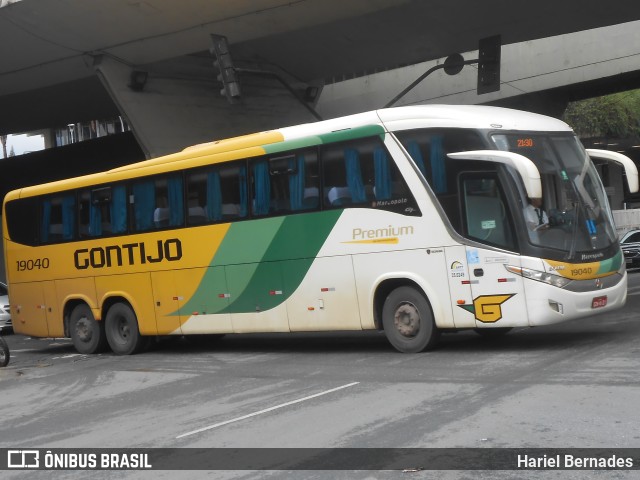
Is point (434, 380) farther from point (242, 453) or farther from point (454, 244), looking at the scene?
point (242, 453)

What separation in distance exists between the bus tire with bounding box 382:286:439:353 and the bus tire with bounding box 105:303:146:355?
6.11 meters

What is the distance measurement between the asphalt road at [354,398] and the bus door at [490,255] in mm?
613

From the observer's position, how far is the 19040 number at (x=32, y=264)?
19.7m

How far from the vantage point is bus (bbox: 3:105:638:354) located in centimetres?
1272

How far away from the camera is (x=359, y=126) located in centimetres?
→ 1414

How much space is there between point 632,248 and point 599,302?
24615 mm

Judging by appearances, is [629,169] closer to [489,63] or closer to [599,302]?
[599,302]

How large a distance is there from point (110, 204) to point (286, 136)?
15.5 ft

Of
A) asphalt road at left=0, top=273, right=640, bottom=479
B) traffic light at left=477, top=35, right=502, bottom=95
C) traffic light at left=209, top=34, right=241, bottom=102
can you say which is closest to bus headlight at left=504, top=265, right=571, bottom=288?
asphalt road at left=0, top=273, right=640, bottom=479

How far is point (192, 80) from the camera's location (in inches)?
1204

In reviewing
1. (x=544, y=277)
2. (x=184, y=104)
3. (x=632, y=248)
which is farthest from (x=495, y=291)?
(x=632, y=248)

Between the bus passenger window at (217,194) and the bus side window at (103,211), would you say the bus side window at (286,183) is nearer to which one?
the bus passenger window at (217,194)

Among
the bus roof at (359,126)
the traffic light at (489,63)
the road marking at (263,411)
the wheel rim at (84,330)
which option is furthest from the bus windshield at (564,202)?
the wheel rim at (84,330)

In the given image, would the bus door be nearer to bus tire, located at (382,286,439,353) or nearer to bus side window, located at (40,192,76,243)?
bus tire, located at (382,286,439,353)
